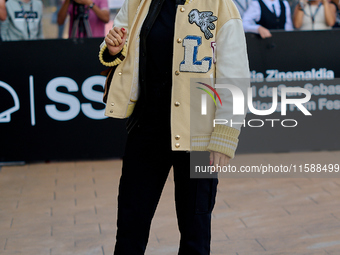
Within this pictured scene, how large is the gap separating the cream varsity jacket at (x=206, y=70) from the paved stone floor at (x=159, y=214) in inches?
58.1

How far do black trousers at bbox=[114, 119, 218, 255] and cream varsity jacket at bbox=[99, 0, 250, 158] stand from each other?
108mm

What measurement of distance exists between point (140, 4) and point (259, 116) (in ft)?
13.2

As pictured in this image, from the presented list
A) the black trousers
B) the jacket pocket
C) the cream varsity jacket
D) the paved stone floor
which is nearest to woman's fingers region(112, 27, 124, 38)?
the cream varsity jacket

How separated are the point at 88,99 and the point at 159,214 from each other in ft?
7.08

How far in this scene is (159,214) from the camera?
4336mm

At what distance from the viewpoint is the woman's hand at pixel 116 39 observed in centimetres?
238

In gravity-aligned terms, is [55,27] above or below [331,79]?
above

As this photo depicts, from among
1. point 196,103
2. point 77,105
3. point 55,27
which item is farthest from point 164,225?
point 55,27

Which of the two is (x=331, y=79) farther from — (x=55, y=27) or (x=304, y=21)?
(x=55, y=27)

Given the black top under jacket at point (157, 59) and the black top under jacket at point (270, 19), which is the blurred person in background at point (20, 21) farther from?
the black top under jacket at point (157, 59)

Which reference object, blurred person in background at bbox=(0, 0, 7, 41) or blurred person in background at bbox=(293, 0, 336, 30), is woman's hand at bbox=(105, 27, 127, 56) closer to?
blurred person in background at bbox=(0, 0, 7, 41)

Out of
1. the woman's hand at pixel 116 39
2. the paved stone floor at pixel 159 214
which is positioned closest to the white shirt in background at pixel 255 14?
the paved stone floor at pixel 159 214

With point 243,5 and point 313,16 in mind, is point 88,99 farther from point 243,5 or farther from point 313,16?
point 313,16

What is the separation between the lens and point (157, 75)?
2.43 meters
